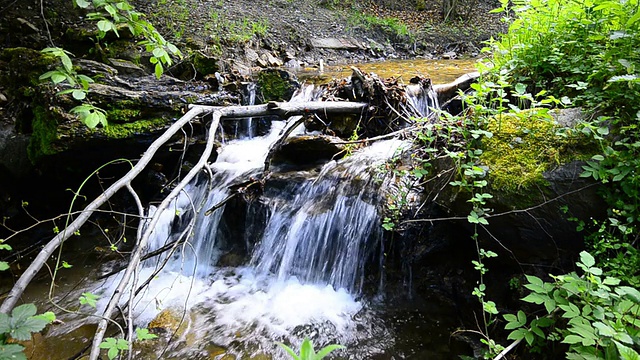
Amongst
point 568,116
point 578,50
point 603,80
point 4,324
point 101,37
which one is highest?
point 101,37

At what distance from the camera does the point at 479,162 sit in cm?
262

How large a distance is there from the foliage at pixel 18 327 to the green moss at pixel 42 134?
144 inches

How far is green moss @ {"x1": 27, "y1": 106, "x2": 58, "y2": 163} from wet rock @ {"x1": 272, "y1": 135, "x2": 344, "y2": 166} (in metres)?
2.76

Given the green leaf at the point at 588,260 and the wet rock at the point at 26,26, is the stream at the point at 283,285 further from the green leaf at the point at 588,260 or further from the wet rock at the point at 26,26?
the wet rock at the point at 26,26

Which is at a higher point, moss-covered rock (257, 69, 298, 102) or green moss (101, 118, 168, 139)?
moss-covered rock (257, 69, 298, 102)

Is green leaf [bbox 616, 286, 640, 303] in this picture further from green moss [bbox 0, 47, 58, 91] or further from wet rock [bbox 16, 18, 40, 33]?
wet rock [bbox 16, 18, 40, 33]

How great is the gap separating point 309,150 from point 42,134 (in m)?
3.38

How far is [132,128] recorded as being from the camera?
15.0ft

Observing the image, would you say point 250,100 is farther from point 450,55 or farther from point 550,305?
point 450,55

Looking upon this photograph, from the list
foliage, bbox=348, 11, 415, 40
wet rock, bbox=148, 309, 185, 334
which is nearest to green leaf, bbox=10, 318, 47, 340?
wet rock, bbox=148, 309, 185, 334

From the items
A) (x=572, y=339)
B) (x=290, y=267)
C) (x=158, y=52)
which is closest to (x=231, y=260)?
(x=290, y=267)

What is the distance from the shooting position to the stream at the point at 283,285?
123 inches

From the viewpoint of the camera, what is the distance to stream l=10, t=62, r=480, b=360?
3125 millimetres

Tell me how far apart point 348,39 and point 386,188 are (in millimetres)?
10421
